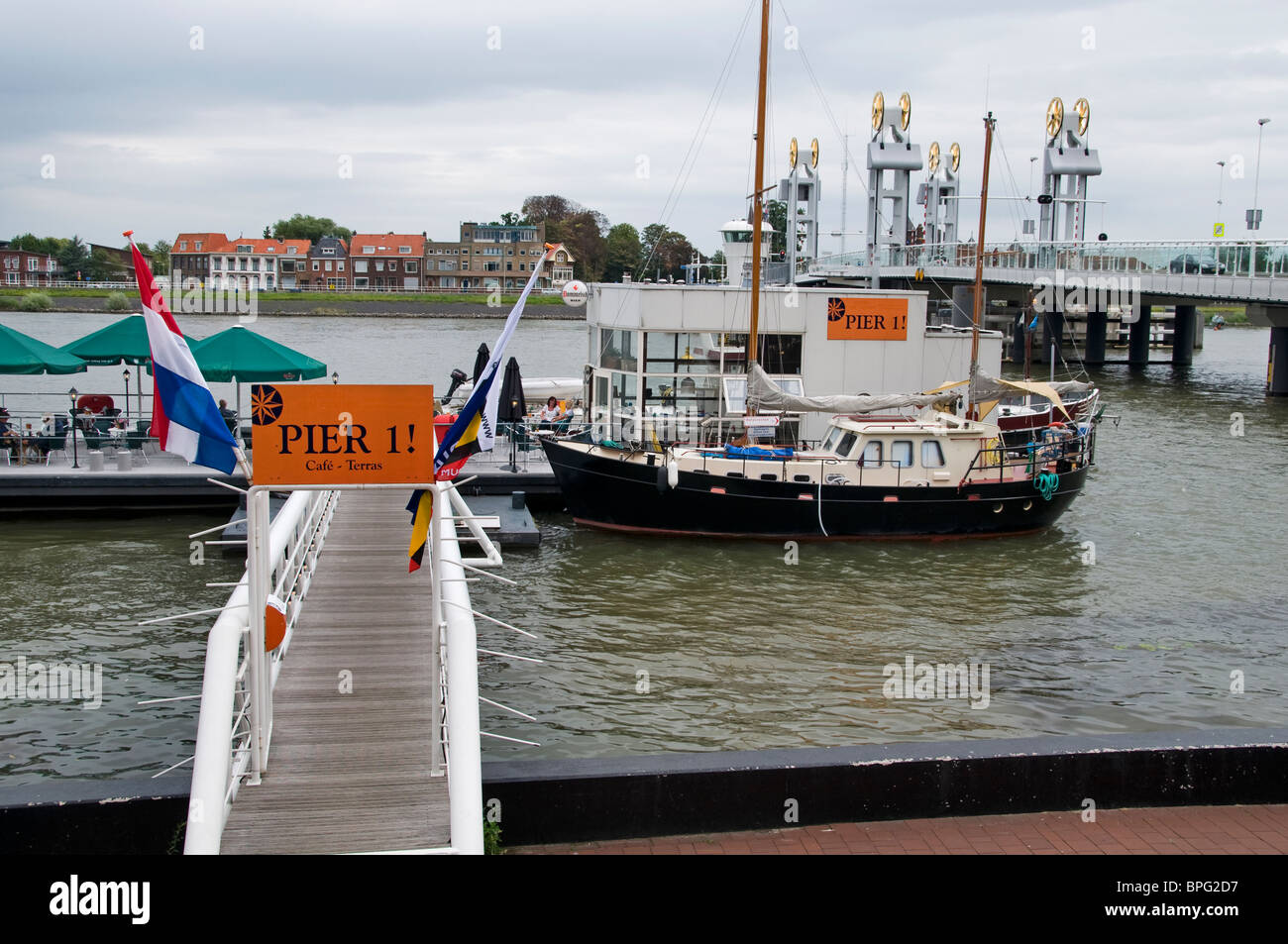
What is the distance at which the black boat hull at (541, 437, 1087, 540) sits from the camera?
22.1 meters

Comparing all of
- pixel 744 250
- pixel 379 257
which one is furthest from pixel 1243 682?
pixel 379 257

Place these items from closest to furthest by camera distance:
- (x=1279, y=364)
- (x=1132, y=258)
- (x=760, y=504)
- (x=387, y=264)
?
(x=760, y=504)
(x=1279, y=364)
(x=1132, y=258)
(x=387, y=264)

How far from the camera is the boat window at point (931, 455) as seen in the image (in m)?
23.0

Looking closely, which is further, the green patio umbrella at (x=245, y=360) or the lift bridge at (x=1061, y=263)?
the lift bridge at (x=1061, y=263)

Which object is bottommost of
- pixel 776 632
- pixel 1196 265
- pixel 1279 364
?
pixel 776 632

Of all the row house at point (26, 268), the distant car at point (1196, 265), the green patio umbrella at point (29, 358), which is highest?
the row house at point (26, 268)

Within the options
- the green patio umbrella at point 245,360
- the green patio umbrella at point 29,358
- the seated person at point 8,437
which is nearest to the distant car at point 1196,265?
the green patio umbrella at point 245,360

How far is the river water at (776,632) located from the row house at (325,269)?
450 feet

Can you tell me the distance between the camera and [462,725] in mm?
6863

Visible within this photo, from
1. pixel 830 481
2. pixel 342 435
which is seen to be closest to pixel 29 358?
pixel 830 481

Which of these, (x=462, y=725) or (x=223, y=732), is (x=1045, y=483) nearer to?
(x=462, y=725)

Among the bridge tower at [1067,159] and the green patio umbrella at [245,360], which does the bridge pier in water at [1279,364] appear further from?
the green patio umbrella at [245,360]

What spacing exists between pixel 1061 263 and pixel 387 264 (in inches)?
4152
